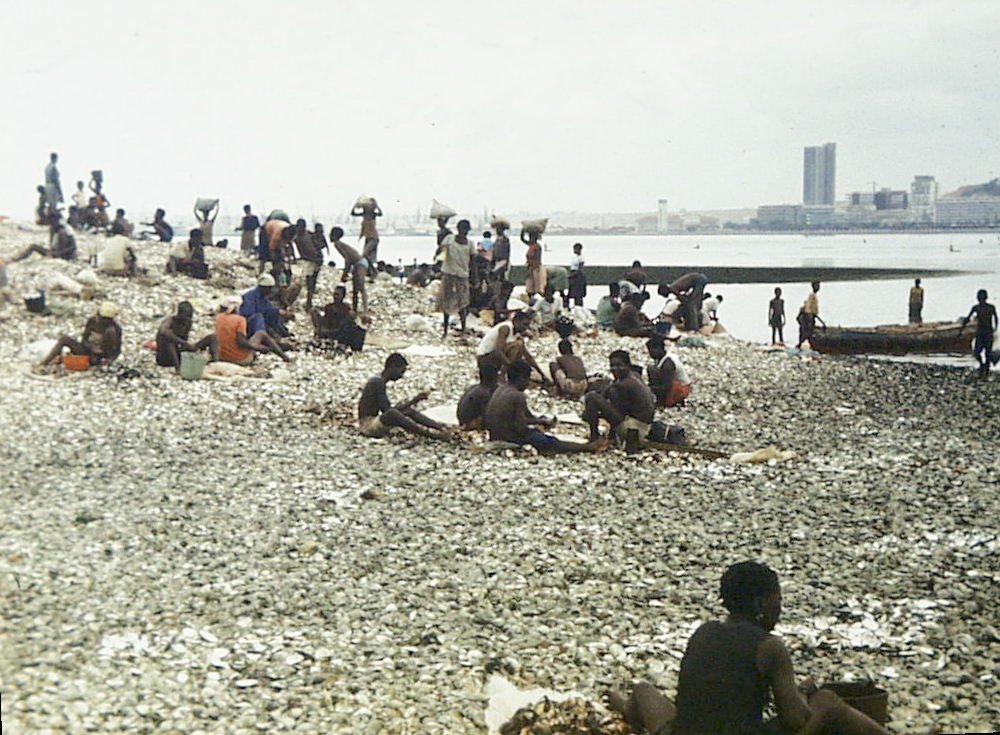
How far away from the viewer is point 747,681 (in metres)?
4.52

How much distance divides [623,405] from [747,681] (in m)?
7.80

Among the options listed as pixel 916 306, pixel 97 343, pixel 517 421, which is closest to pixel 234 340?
pixel 97 343

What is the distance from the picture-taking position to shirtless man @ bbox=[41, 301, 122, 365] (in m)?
15.7

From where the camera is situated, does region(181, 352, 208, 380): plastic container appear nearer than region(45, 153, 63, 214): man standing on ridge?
Yes

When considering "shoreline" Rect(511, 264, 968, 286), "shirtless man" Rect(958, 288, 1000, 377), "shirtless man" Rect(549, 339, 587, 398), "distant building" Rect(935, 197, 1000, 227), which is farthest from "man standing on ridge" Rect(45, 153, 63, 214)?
"distant building" Rect(935, 197, 1000, 227)

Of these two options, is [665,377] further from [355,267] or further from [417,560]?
[355,267]

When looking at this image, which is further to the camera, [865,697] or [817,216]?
[817,216]

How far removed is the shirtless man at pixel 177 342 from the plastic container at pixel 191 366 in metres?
0.58

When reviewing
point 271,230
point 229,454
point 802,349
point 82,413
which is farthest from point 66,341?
point 802,349

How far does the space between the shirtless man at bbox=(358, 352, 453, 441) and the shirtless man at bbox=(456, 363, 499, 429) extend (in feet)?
1.74

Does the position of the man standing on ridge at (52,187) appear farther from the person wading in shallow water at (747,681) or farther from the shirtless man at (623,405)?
the person wading in shallow water at (747,681)

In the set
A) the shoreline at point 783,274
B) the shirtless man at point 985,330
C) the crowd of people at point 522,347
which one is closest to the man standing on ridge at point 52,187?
the crowd of people at point 522,347

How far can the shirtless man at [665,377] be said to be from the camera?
14.5 m

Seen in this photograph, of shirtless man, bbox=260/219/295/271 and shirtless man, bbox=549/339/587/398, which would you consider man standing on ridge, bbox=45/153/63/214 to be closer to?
shirtless man, bbox=260/219/295/271
